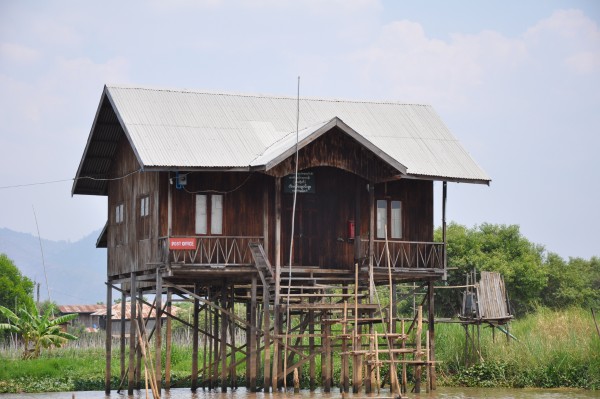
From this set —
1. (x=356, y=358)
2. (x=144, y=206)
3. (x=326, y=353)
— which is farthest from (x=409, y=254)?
(x=144, y=206)

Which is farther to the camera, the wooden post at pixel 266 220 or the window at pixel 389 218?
the window at pixel 389 218

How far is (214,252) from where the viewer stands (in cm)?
3372


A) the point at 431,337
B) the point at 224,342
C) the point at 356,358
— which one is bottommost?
the point at 356,358

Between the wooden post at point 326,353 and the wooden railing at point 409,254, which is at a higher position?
the wooden railing at point 409,254

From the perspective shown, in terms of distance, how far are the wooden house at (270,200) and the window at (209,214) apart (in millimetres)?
26

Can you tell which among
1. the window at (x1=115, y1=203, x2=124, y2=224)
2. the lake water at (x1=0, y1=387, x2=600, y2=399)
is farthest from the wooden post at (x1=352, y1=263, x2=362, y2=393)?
the window at (x1=115, y1=203, x2=124, y2=224)

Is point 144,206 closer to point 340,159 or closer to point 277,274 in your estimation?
point 277,274

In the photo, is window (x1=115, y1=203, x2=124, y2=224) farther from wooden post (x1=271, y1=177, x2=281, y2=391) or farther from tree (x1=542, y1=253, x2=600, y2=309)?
tree (x1=542, y1=253, x2=600, y2=309)

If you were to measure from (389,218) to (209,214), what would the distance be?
518 cm

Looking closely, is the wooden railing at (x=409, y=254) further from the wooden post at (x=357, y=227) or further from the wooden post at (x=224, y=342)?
the wooden post at (x=224, y=342)

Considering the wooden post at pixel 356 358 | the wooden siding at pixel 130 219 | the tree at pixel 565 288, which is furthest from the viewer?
Result: the tree at pixel 565 288

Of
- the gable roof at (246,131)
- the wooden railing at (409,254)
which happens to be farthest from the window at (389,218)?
the gable roof at (246,131)

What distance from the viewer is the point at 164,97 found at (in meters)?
37.2

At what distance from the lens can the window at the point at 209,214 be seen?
112 feet
